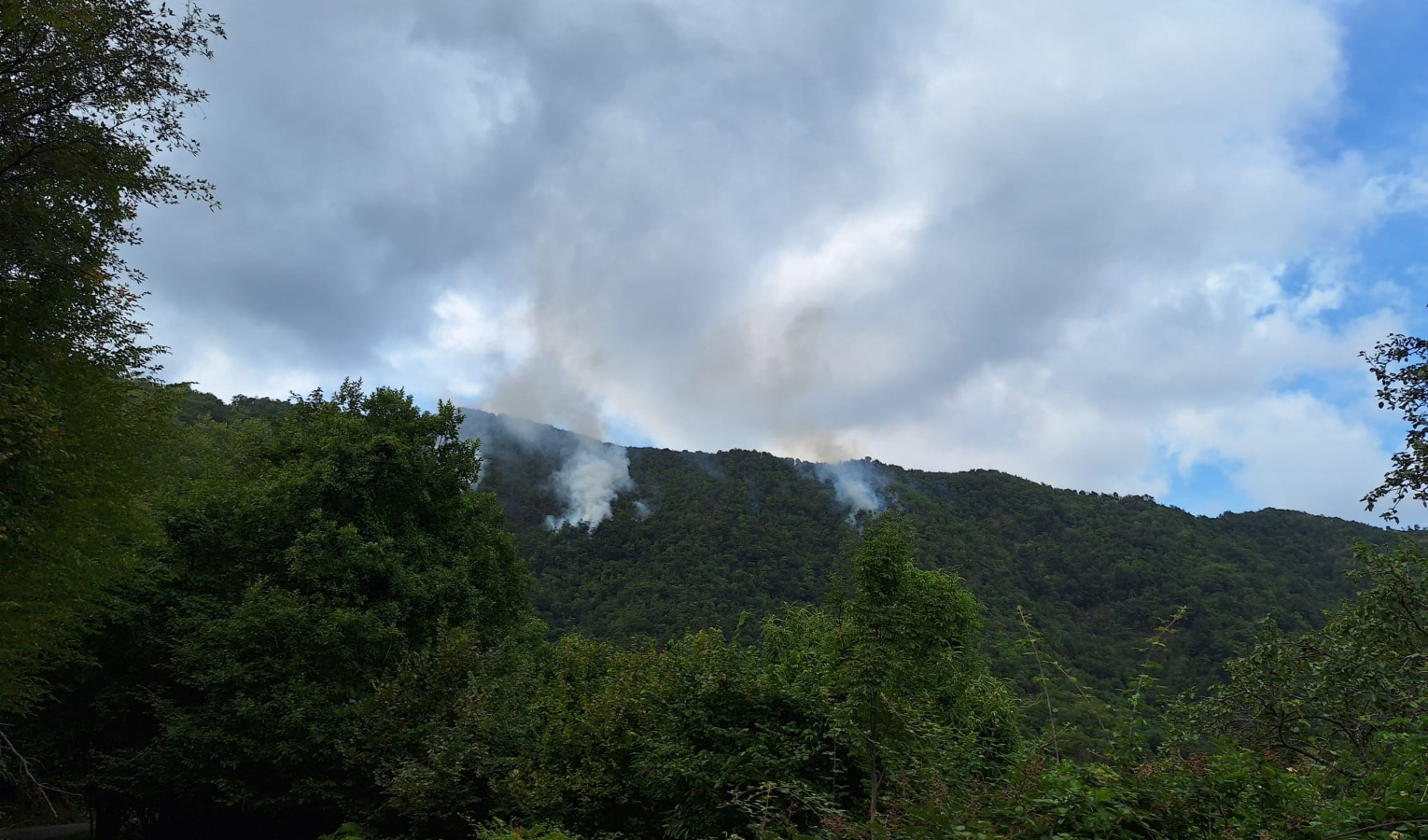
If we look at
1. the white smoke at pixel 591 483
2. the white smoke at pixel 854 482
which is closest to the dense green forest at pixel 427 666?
the white smoke at pixel 591 483

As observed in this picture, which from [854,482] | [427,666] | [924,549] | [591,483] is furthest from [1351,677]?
[854,482]

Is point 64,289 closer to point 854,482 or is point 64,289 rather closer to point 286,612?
point 286,612

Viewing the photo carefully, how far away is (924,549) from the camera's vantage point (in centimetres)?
10331

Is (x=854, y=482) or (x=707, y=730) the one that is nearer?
(x=707, y=730)

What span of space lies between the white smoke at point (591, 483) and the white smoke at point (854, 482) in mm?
40479

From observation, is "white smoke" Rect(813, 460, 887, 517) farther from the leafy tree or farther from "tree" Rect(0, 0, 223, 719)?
"tree" Rect(0, 0, 223, 719)

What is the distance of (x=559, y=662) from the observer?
75.4 ft

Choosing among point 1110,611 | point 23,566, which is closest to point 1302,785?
point 23,566

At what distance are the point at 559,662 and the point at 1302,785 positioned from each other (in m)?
20.8

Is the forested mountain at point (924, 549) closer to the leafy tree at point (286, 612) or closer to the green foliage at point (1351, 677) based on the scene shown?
the leafy tree at point (286, 612)

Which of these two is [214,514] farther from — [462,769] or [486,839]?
[486,839]

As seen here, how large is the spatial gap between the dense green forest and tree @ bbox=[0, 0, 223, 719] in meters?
0.05

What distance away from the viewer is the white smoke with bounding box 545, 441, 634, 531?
387 ft

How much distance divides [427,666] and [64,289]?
343 inches
